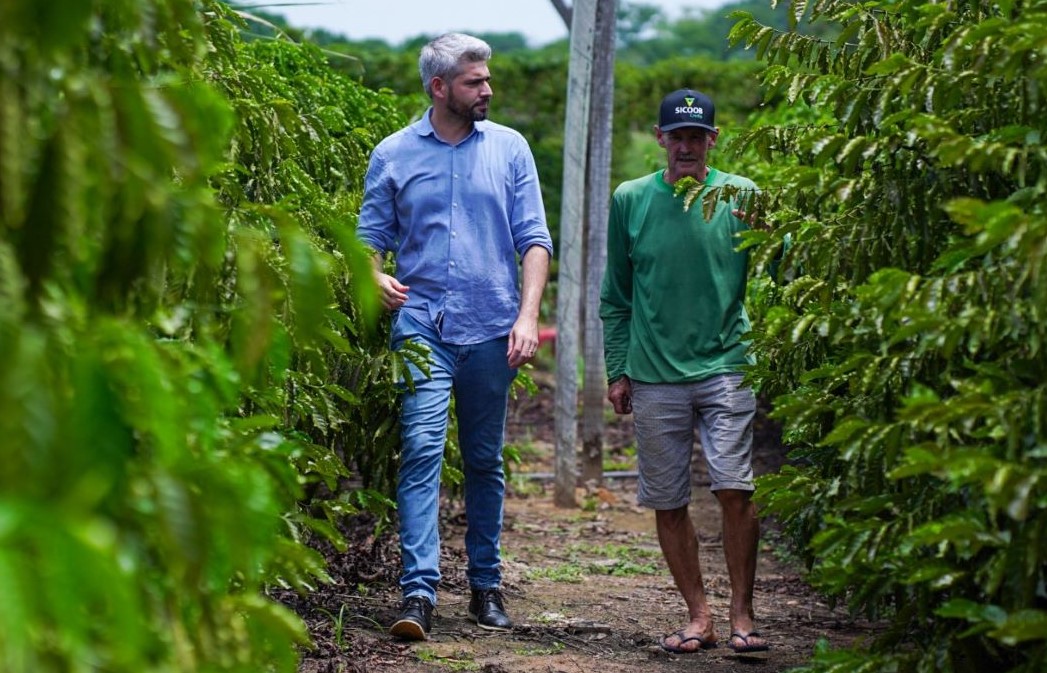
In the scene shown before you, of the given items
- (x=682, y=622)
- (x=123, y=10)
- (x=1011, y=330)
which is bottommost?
(x=682, y=622)

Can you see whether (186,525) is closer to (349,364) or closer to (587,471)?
(349,364)

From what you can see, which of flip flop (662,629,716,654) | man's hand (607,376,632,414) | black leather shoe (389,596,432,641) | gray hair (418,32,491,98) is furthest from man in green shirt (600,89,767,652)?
black leather shoe (389,596,432,641)

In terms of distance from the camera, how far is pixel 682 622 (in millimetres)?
5375

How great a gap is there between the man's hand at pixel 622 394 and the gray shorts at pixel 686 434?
0.11 metres

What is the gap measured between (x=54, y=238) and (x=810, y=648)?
3789 millimetres

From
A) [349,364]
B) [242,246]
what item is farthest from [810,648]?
[242,246]

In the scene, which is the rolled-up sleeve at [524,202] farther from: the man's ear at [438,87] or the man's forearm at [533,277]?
the man's ear at [438,87]

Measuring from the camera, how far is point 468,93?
514 cm

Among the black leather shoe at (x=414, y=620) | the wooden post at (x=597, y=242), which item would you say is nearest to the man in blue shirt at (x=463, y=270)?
the black leather shoe at (x=414, y=620)

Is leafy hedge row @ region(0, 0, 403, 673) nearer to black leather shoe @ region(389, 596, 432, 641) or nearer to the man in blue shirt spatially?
black leather shoe @ region(389, 596, 432, 641)

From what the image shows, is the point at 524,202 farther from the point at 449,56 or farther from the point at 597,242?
the point at 597,242

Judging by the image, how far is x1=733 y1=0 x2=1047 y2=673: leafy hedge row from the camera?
2680 mm

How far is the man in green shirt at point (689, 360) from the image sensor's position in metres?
4.88

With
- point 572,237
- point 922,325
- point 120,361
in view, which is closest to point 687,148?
point 922,325
